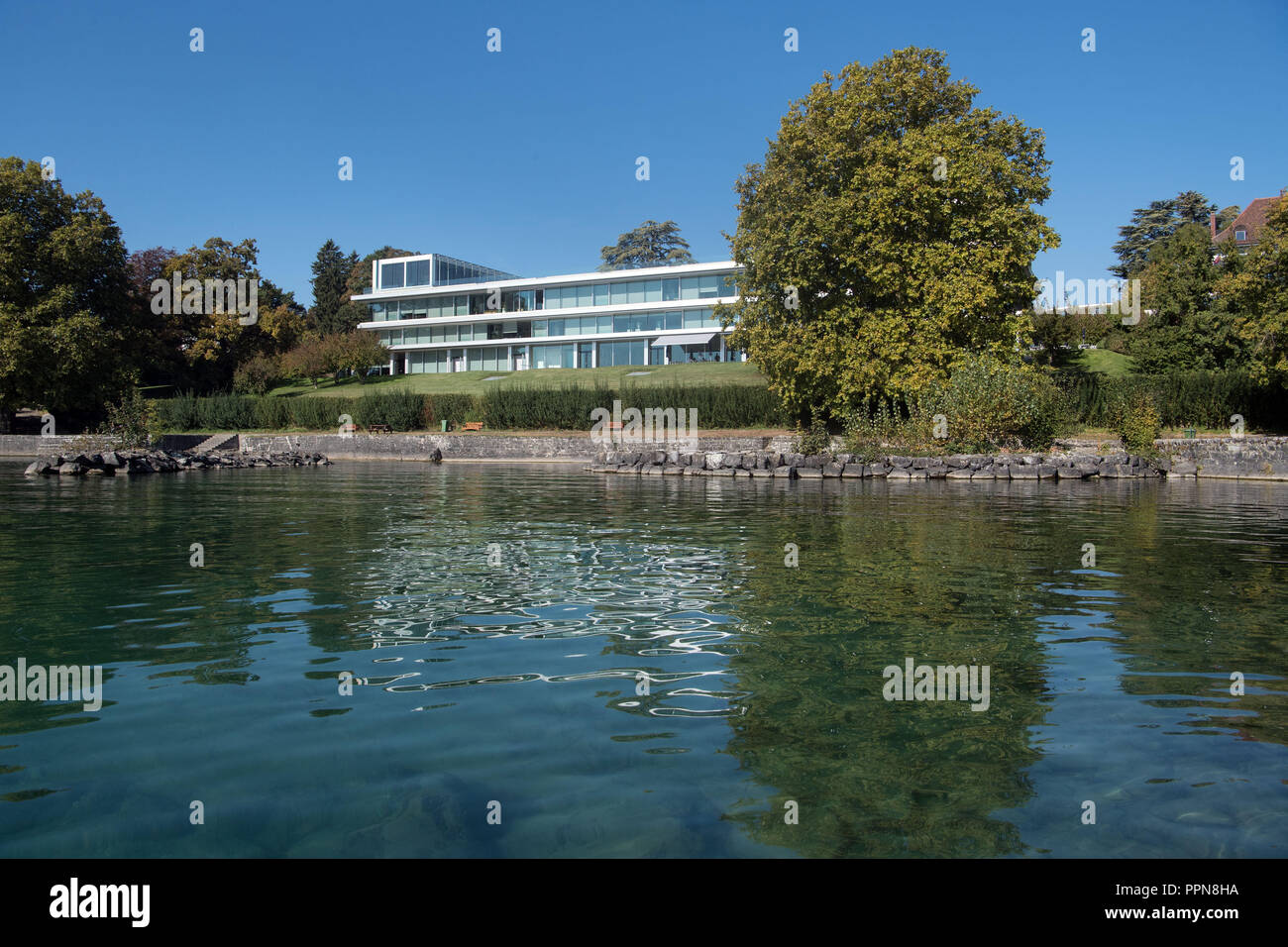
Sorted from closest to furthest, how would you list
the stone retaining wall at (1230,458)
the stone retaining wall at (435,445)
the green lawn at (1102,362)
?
the stone retaining wall at (1230,458) → the stone retaining wall at (435,445) → the green lawn at (1102,362)

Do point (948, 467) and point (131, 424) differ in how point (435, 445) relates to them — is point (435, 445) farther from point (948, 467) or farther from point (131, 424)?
point (948, 467)

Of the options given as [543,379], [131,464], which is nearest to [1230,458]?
[131,464]

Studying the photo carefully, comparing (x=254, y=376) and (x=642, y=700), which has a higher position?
(x=254, y=376)

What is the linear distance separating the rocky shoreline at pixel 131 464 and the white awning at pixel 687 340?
36683mm

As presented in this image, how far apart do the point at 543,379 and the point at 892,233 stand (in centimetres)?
3578

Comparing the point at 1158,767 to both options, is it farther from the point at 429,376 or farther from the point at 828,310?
the point at 429,376

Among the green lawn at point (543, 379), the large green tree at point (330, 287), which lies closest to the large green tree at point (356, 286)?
the large green tree at point (330, 287)

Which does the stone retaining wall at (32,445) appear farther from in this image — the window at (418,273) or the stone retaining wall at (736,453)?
the window at (418,273)

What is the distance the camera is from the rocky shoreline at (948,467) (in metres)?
27.1

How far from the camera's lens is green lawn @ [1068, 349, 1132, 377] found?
4597 centimetres

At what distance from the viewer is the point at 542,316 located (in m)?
78.4

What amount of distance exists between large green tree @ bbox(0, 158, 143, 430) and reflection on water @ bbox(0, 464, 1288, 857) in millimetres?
39088

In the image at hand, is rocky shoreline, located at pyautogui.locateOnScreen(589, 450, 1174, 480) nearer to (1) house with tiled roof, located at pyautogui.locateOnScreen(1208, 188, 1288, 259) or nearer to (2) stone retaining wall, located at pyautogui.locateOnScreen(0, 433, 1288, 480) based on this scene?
(2) stone retaining wall, located at pyautogui.locateOnScreen(0, 433, 1288, 480)
